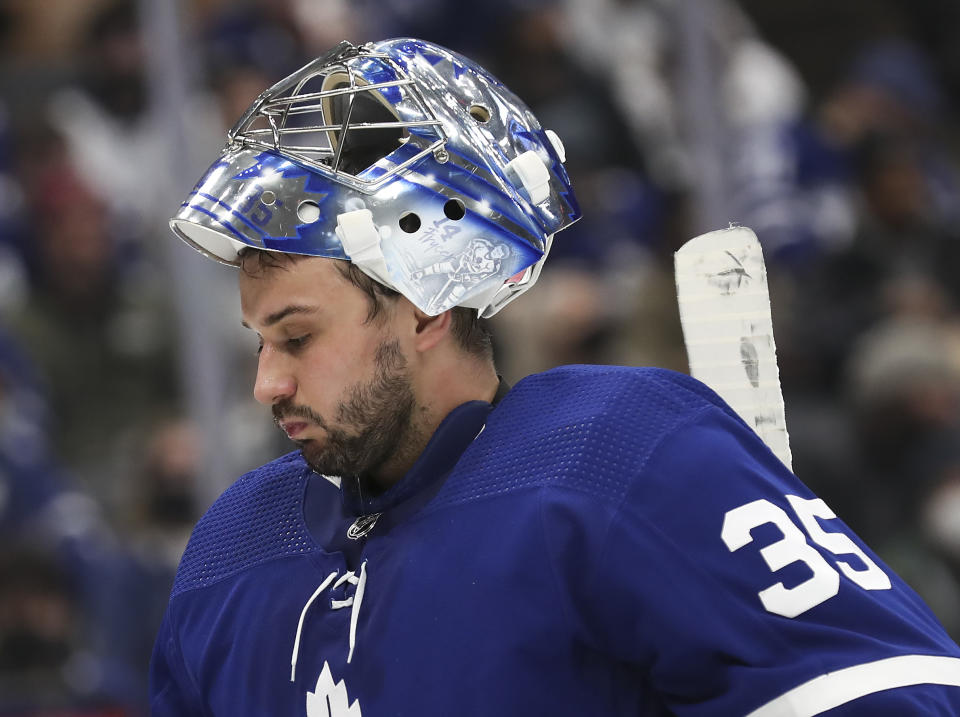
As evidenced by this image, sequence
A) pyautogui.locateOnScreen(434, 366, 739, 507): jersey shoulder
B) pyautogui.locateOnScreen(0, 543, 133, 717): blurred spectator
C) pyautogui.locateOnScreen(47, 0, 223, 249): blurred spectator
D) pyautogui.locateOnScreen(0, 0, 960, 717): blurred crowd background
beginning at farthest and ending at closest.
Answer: pyautogui.locateOnScreen(47, 0, 223, 249): blurred spectator, pyautogui.locateOnScreen(0, 0, 960, 717): blurred crowd background, pyautogui.locateOnScreen(0, 543, 133, 717): blurred spectator, pyautogui.locateOnScreen(434, 366, 739, 507): jersey shoulder

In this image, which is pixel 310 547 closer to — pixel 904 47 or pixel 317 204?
pixel 317 204

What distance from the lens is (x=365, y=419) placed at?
61.1 inches

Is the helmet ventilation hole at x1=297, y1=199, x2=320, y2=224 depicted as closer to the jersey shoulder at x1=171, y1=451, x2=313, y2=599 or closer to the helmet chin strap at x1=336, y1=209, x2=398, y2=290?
the helmet chin strap at x1=336, y1=209, x2=398, y2=290

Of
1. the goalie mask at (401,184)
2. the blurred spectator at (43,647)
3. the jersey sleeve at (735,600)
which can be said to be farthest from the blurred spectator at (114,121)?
the jersey sleeve at (735,600)

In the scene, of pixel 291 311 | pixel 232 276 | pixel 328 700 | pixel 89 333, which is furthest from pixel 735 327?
pixel 89 333

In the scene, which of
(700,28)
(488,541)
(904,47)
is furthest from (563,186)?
(904,47)

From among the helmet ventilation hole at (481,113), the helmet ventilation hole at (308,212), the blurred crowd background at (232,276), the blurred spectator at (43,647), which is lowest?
the blurred spectator at (43,647)

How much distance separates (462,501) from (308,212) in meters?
0.34

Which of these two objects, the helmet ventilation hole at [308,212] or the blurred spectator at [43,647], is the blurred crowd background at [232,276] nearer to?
the blurred spectator at [43,647]

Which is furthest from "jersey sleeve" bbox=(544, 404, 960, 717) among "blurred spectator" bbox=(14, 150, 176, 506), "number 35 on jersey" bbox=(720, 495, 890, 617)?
"blurred spectator" bbox=(14, 150, 176, 506)

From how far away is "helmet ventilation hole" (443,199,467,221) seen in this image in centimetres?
155

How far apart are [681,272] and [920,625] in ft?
1.69

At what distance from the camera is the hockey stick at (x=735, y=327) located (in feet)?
5.48

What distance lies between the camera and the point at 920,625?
1.38m
